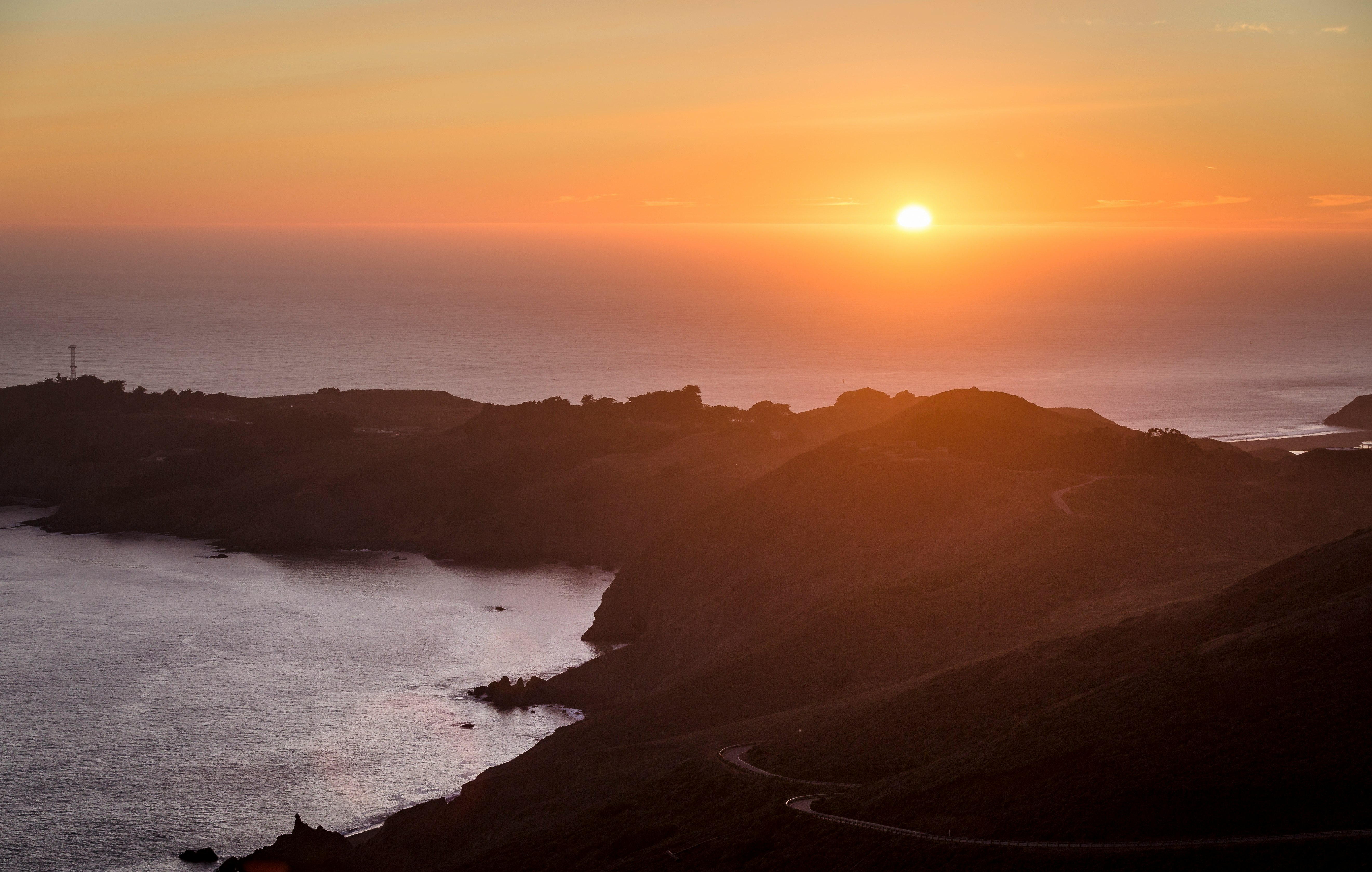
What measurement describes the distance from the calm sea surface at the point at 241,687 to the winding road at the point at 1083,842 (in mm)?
22027

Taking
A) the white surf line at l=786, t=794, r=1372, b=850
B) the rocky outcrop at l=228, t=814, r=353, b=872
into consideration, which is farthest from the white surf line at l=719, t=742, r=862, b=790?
the rocky outcrop at l=228, t=814, r=353, b=872

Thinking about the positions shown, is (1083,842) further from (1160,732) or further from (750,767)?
(750,767)

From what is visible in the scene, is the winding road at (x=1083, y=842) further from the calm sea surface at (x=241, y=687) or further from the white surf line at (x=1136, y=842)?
the calm sea surface at (x=241, y=687)

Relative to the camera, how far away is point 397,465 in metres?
100

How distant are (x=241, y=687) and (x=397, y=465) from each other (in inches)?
1647

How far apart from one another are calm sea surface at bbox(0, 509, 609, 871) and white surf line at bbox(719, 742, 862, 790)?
15435mm

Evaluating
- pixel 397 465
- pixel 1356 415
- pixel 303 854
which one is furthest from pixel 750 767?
pixel 1356 415

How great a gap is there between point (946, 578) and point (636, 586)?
2159 centimetres

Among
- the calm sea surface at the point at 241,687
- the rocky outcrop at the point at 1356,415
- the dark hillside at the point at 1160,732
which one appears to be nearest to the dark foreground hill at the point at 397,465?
the calm sea surface at the point at 241,687

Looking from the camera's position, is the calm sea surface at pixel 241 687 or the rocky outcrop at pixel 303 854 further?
the calm sea surface at pixel 241 687

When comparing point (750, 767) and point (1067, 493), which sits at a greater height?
point (1067, 493)

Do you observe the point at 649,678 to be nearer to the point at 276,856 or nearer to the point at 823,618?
the point at 823,618

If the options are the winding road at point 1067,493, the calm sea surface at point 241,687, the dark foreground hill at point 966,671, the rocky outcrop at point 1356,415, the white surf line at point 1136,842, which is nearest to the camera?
the white surf line at point 1136,842

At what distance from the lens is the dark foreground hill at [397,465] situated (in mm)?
92062
